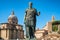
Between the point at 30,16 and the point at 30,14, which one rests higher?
the point at 30,14

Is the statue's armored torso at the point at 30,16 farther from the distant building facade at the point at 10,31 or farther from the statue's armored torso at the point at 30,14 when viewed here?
the distant building facade at the point at 10,31

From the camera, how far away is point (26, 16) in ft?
44.0

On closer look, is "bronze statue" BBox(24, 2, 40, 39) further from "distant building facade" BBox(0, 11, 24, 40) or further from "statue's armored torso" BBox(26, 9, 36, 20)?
"distant building facade" BBox(0, 11, 24, 40)

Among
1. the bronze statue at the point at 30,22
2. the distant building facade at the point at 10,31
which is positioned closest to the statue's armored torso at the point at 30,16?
the bronze statue at the point at 30,22

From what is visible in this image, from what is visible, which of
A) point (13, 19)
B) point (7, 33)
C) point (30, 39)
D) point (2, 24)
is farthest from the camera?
point (13, 19)

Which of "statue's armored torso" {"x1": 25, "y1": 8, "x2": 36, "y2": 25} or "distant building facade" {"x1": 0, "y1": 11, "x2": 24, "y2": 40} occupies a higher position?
"statue's armored torso" {"x1": 25, "y1": 8, "x2": 36, "y2": 25}

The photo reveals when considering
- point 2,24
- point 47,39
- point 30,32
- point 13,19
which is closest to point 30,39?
point 30,32

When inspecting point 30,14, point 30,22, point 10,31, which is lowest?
point 10,31

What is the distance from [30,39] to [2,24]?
61.2m

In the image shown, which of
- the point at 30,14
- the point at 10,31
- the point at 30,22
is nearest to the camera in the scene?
the point at 30,22

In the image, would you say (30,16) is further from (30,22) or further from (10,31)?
(10,31)

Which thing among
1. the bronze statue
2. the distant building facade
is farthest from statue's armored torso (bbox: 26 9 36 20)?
the distant building facade

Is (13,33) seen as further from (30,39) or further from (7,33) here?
(30,39)

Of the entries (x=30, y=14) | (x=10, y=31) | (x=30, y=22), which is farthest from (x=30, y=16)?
(x=10, y=31)
